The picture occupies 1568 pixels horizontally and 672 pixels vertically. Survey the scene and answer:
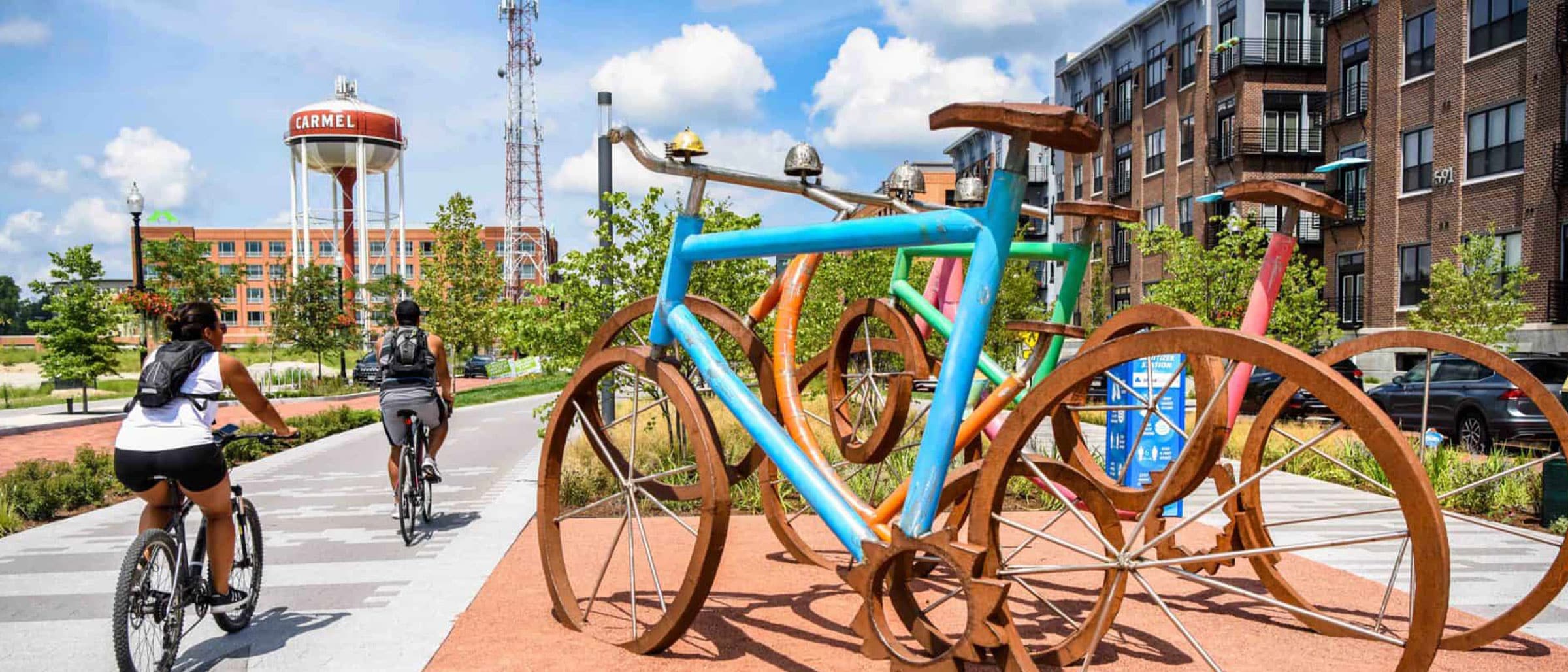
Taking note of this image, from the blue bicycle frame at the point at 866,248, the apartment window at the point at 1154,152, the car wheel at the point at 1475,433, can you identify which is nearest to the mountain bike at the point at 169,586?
the blue bicycle frame at the point at 866,248

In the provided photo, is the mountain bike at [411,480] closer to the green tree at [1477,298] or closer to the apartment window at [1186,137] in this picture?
the green tree at [1477,298]

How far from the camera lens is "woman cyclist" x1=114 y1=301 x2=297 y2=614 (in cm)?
432

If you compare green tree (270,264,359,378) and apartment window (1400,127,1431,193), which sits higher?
apartment window (1400,127,1431,193)

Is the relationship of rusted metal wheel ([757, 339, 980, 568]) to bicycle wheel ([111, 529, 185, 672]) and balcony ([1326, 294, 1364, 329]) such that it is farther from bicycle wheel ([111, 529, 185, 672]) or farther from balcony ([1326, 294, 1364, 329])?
balcony ([1326, 294, 1364, 329])

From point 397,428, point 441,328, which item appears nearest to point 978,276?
point 397,428

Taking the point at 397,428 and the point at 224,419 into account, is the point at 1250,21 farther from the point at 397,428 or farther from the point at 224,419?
the point at 397,428

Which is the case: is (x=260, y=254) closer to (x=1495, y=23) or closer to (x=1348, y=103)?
(x=1348, y=103)

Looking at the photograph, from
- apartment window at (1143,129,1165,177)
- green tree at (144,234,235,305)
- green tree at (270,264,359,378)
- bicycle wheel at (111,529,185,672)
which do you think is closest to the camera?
bicycle wheel at (111,529,185,672)

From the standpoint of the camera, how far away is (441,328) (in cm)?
3991

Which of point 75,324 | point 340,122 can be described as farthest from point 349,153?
point 75,324

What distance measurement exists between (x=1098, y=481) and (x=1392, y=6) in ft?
105

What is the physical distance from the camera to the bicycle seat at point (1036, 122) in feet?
10.2

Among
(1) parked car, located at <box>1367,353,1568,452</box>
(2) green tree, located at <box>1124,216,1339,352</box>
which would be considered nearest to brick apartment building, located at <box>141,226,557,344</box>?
(2) green tree, located at <box>1124,216,1339,352</box>

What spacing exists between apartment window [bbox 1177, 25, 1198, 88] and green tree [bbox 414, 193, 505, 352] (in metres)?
27.8
